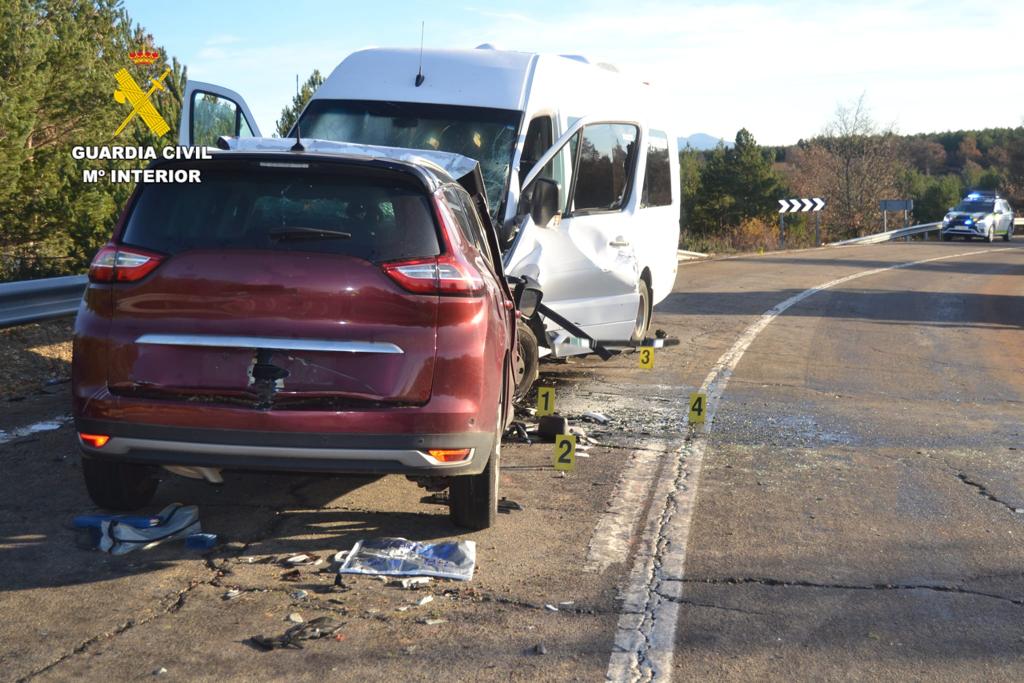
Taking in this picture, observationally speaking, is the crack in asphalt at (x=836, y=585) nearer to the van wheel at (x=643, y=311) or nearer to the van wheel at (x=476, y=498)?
the van wheel at (x=476, y=498)

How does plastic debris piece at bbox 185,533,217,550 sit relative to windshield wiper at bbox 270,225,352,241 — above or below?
below

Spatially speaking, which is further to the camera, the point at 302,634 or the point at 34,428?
the point at 34,428

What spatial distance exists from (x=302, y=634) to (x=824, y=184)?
290ft

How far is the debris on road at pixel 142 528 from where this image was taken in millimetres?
5109

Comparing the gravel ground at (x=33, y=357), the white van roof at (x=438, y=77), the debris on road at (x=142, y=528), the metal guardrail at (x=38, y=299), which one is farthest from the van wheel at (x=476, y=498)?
the metal guardrail at (x=38, y=299)

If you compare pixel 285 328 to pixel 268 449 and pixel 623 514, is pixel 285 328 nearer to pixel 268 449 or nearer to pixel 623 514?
pixel 268 449

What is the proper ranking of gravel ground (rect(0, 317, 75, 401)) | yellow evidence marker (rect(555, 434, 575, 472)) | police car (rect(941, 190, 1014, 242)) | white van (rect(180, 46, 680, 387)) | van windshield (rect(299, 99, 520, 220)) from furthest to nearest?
1. police car (rect(941, 190, 1014, 242))
2. van windshield (rect(299, 99, 520, 220))
3. gravel ground (rect(0, 317, 75, 401))
4. white van (rect(180, 46, 680, 387))
5. yellow evidence marker (rect(555, 434, 575, 472))

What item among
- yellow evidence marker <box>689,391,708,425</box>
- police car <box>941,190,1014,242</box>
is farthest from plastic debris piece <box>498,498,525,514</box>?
police car <box>941,190,1014,242</box>

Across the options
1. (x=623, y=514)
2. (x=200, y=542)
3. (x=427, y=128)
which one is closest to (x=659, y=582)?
(x=623, y=514)

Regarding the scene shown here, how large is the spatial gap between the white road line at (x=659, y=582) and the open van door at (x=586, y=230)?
5.46 feet

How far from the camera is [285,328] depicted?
480cm

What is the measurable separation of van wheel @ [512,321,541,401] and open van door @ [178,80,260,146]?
3001 mm

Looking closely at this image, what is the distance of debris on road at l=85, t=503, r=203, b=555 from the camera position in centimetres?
511

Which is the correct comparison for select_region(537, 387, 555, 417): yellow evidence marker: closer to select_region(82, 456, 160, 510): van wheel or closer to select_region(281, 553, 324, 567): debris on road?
select_region(82, 456, 160, 510): van wheel
